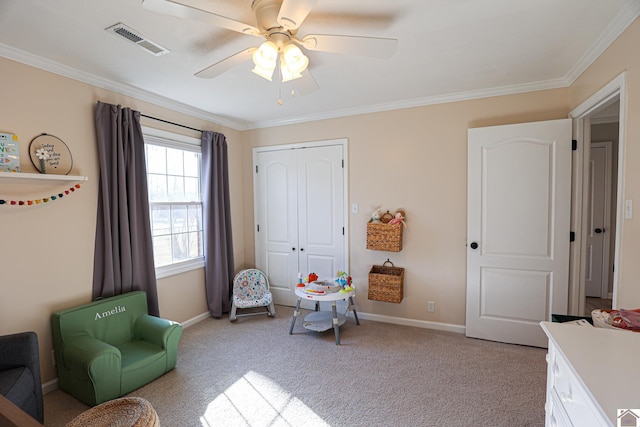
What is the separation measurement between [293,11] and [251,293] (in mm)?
3210

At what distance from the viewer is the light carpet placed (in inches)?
77.4

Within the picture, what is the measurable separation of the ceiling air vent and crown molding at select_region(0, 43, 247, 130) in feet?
2.62

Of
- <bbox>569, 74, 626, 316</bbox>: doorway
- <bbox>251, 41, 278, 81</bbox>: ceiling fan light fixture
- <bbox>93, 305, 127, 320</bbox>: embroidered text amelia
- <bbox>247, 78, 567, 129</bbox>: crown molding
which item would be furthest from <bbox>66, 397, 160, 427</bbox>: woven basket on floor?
<bbox>247, 78, 567, 129</bbox>: crown molding

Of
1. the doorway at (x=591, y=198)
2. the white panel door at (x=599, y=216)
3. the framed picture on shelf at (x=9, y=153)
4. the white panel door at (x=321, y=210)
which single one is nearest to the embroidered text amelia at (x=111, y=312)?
the framed picture on shelf at (x=9, y=153)

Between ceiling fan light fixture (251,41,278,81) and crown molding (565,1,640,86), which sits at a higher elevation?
crown molding (565,1,640,86)

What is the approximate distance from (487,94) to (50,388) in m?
4.42

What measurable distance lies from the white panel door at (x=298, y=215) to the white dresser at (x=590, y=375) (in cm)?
253

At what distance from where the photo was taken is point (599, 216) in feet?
13.2

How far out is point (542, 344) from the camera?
278cm

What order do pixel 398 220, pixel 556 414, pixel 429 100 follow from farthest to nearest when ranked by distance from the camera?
pixel 398 220
pixel 429 100
pixel 556 414

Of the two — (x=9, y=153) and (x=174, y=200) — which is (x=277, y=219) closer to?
(x=174, y=200)

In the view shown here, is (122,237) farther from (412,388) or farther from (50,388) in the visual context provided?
(412,388)

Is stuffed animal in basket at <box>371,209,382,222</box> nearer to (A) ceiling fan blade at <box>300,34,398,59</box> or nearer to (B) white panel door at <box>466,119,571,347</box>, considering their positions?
(B) white panel door at <box>466,119,571,347</box>

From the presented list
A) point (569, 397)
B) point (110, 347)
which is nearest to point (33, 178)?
point (110, 347)
